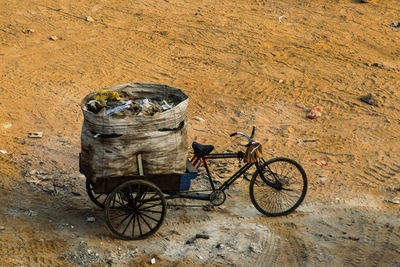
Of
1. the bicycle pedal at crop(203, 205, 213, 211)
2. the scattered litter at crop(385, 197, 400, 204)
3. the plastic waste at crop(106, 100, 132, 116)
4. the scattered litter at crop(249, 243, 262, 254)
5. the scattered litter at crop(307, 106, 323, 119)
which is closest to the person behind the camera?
the plastic waste at crop(106, 100, 132, 116)

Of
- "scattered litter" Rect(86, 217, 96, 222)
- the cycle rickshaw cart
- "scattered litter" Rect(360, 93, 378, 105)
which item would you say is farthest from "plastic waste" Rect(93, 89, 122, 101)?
"scattered litter" Rect(360, 93, 378, 105)

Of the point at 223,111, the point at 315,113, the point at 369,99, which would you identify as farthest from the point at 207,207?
the point at 369,99

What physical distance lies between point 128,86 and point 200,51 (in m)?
5.52

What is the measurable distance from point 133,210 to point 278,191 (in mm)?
1819

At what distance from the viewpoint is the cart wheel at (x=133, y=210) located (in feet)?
18.0

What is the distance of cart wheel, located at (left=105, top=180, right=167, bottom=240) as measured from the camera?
18.0ft

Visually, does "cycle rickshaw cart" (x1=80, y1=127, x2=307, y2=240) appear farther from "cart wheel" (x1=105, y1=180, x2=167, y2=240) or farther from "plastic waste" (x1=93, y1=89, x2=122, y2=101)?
"plastic waste" (x1=93, y1=89, x2=122, y2=101)

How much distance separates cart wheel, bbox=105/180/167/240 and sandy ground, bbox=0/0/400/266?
0.56 ft

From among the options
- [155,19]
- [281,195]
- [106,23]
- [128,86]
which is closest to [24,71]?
[106,23]

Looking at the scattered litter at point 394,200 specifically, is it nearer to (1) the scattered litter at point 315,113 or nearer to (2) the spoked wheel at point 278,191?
(2) the spoked wheel at point 278,191

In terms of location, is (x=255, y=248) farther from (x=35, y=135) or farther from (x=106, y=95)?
(x=35, y=135)

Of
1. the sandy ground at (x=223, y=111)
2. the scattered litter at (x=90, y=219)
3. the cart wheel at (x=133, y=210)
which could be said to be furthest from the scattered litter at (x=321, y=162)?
the scattered litter at (x=90, y=219)

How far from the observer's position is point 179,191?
584 cm

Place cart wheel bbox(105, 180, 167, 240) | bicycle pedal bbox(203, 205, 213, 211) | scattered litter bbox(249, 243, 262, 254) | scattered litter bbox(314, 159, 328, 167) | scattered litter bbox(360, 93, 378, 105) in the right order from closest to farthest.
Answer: cart wheel bbox(105, 180, 167, 240)
scattered litter bbox(249, 243, 262, 254)
bicycle pedal bbox(203, 205, 213, 211)
scattered litter bbox(314, 159, 328, 167)
scattered litter bbox(360, 93, 378, 105)
